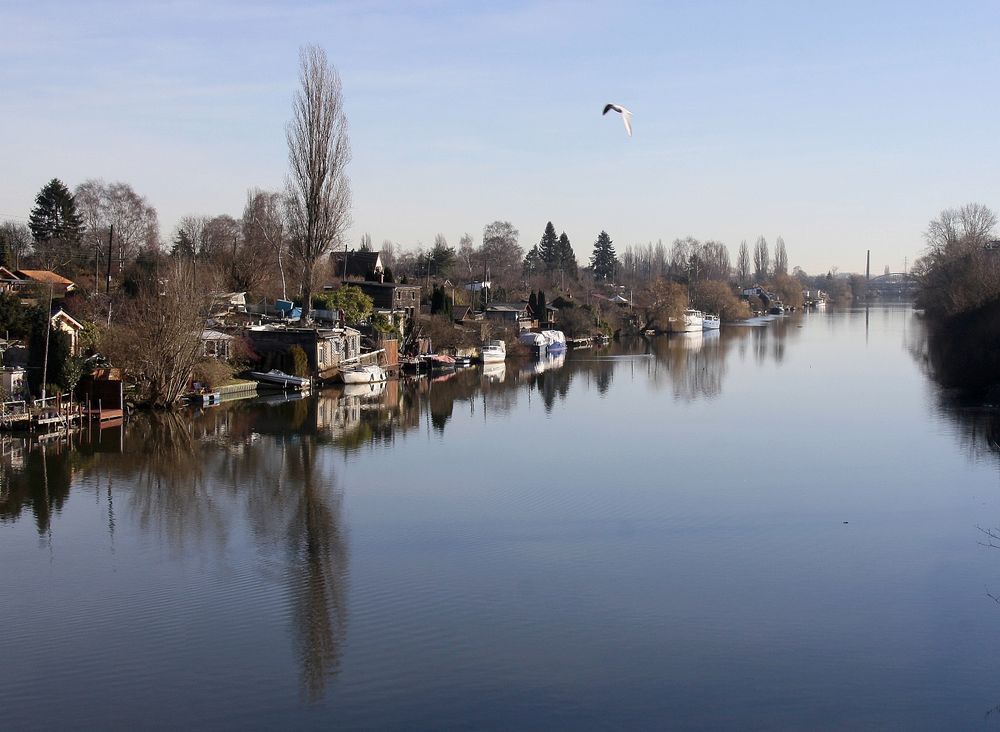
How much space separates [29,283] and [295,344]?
26.8 ft

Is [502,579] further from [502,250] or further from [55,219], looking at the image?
[502,250]

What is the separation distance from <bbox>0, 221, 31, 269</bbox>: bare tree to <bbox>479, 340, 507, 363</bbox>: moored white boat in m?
17.4

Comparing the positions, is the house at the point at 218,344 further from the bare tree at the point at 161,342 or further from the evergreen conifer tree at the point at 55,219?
the evergreen conifer tree at the point at 55,219

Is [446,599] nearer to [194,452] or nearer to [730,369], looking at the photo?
[194,452]

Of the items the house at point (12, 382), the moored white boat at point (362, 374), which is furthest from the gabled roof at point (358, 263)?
the house at point (12, 382)

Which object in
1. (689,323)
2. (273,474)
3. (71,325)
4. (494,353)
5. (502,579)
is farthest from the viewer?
(689,323)

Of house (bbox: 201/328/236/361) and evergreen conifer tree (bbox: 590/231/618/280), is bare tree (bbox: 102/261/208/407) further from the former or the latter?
evergreen conifer tree (bbox: 590/231/618/280)

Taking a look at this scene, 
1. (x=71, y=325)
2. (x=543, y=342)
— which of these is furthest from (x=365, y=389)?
(x=543, y=342)

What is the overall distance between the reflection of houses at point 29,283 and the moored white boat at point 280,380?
19.9ft

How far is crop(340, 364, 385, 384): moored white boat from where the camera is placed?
1243 inches

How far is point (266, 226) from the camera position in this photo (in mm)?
52281

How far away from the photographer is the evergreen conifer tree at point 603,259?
100188 millimetres

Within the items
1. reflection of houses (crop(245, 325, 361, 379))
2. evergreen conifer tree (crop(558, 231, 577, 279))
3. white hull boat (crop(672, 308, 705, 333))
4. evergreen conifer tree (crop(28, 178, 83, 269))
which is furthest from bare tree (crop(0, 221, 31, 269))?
evergreen conifer tree (crop(558, 231, 577, 279))

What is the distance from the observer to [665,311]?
62.8m
